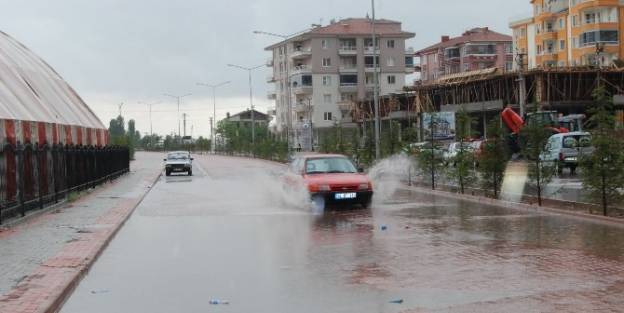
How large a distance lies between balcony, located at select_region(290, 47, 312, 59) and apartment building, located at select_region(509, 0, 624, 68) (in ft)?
97.8

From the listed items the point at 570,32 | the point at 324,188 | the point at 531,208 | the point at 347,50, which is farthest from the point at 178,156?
the point at 347,50

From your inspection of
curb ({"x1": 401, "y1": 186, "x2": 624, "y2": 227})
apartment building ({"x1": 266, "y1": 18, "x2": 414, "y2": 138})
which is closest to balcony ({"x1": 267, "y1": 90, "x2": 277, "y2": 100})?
apartment building ({"x1": 266, "y1": 18, "x2": 414, "y2": 138})

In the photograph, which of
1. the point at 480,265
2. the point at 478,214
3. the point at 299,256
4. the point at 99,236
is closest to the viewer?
the point at 480,265

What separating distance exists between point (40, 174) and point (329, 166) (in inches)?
313

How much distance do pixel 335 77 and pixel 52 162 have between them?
92.0 meters

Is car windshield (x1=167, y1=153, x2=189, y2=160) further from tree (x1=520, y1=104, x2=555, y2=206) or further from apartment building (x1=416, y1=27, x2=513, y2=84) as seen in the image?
apartment building (x1=416, y1=27, x2=513, y2=84)

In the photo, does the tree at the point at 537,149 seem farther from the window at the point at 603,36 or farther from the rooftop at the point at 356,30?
the rooftop at the point at 356,30

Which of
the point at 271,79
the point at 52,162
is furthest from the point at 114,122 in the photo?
the point at 52,162

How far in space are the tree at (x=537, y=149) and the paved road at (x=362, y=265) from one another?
1.76 metres

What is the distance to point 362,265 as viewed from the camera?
1070 centimetres

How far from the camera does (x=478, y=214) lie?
18.1 m

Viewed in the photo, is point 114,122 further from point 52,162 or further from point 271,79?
point 52,162

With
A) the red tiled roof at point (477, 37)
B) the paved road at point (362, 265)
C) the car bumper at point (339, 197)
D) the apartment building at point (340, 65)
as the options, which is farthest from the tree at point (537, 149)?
the red tiled roof at point (477, 37)

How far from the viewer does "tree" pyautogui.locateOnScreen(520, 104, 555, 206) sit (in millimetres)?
19031
